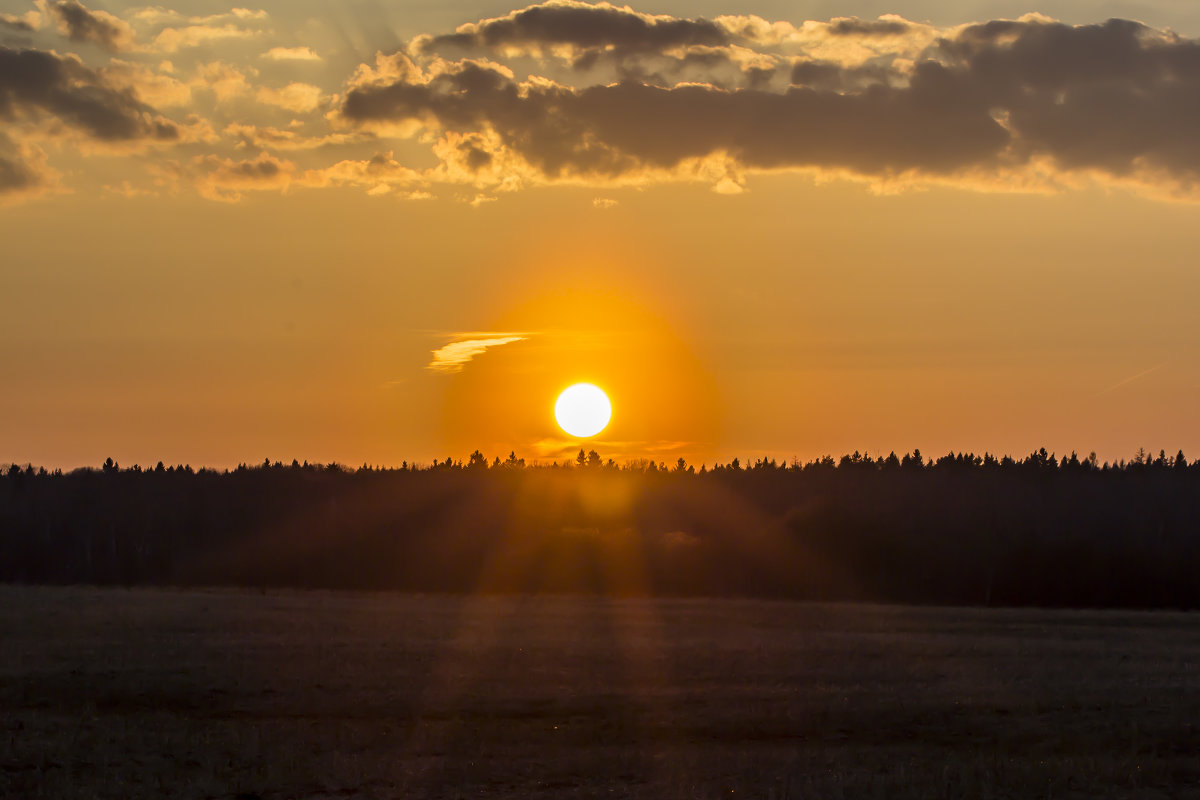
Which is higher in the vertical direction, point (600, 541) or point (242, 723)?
point (600, 541)

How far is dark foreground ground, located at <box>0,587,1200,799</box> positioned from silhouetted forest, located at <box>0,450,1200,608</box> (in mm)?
57916

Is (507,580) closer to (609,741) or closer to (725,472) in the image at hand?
(725,472)

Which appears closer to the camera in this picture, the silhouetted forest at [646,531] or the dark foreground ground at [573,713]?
the dark foreground ground at [573,713]

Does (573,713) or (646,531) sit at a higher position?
(646,531)

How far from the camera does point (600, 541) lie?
12231 cm

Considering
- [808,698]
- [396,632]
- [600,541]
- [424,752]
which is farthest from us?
[600,541]

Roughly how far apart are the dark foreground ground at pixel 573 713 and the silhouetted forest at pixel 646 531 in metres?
57.9

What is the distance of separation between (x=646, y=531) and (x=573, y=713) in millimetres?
98519

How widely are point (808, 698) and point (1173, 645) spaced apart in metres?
25.9

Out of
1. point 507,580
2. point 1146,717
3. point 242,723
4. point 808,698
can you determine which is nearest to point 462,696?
point 242,723

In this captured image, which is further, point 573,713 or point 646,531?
point 646,531

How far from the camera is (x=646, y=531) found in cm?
12862

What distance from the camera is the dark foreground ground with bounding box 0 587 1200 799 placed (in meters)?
22.6

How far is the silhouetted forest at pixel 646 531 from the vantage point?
11081 centimetres
